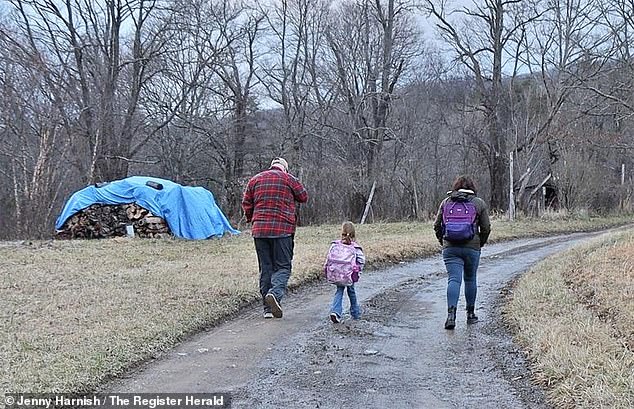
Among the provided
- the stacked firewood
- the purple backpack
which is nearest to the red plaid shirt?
the purple backpack

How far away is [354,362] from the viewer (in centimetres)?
637

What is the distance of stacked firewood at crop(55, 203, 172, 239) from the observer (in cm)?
2067

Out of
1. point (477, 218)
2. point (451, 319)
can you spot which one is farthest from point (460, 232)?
point (451, 319)

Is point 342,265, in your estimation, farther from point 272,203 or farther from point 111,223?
point 111,223

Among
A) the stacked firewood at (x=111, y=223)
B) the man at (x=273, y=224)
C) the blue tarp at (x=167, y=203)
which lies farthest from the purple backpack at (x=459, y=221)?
the stacked firewood at (x=111, y=223)

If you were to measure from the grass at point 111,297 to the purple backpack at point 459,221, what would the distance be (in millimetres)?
2892

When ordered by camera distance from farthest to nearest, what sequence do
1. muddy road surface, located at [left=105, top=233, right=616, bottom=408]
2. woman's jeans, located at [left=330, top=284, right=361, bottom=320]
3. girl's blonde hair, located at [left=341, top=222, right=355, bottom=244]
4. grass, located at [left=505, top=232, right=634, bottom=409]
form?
1. girl's blonde hair, located at [left=341, top=222, right=355, bottom=244]
2. woman's jeans, located at [left=330, top=284, right=361, bottom=320]
3. muddy road surface, located at [left=105, top=233, right=616, bottom=408]
4. grass, located at [left=505, top=232, right=634, bottom=409]

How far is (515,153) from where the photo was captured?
32000 millimetres

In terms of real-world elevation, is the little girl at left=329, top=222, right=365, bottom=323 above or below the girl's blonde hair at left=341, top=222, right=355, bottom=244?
below

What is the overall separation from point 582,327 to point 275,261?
3.62 meters

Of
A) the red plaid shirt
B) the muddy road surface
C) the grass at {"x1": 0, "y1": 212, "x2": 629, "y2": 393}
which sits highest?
the red plaid shirt

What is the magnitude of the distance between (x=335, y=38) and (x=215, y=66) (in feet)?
20.3

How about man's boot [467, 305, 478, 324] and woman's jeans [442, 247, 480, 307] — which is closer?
woman's jeans [442, 247, 480, 307]

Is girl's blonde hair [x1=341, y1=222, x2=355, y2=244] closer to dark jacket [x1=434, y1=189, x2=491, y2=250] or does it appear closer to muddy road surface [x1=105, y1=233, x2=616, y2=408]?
muddy road surface [x1=105, y1=233, x2=616, y2=408]
